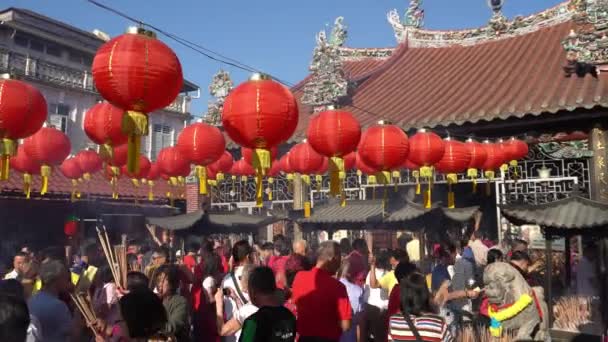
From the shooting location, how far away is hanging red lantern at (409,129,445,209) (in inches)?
297

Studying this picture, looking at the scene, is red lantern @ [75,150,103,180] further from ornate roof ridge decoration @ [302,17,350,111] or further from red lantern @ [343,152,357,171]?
ornate roof ridge decoration @ [302,17,350,111]

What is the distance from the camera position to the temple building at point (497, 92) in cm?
932

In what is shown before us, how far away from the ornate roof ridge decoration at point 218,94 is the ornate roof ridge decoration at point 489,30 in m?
5.89

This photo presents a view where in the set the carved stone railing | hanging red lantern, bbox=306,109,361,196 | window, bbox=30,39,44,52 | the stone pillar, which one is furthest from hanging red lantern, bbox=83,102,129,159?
window, bbox=30,39,44,52

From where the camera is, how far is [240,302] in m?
4.54

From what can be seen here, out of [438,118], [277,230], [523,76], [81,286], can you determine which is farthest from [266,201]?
[81,286]

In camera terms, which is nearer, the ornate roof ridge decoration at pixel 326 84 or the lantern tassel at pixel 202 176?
the lantern tassel at pixel 202 176

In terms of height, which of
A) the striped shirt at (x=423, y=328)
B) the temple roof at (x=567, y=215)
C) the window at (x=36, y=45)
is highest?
the window at (x=36, y=45)

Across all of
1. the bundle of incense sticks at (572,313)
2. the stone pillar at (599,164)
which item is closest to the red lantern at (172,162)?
the bundle of incense sticks at (572,313)

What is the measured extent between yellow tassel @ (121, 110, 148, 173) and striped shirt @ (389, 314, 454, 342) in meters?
2.52

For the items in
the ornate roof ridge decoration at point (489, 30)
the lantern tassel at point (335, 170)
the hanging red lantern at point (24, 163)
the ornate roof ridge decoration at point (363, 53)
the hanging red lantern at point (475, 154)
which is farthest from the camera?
the ornate roof ridge decoration at point (363, 53)

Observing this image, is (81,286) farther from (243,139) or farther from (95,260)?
(243,139)

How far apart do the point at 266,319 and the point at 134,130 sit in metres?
2.24

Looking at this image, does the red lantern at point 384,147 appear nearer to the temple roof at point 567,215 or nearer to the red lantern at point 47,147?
the temple roof at point 567,215
